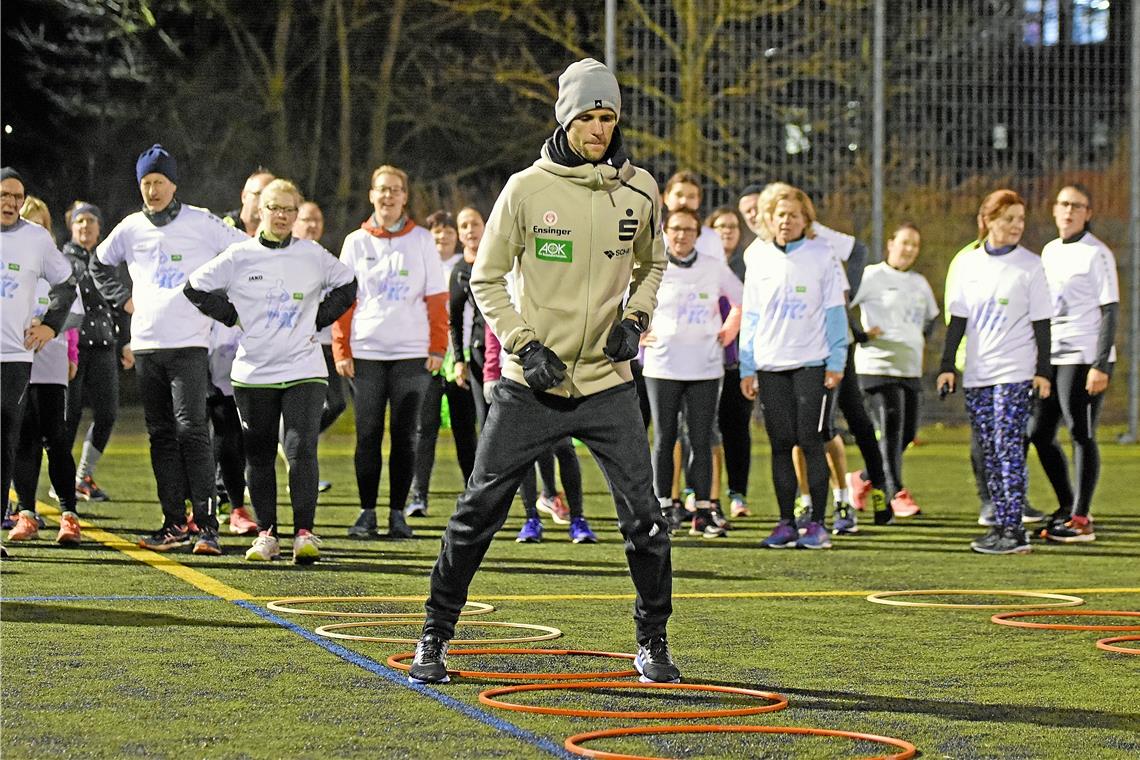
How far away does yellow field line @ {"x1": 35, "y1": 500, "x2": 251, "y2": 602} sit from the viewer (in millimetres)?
8289

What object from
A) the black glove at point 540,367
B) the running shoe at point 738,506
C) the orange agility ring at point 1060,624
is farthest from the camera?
the running shoe at point 738,506

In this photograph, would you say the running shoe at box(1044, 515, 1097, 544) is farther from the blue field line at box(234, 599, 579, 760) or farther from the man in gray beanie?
the man in gray beanie

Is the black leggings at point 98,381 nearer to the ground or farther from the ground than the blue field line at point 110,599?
farther from the ground

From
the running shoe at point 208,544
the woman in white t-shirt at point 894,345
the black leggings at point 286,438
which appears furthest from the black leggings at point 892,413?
the running shoe at point 208,544

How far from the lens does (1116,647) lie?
274 inches

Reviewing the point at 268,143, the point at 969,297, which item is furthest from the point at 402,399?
the point at 268,143

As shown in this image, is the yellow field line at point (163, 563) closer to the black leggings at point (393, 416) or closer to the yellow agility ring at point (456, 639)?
the yellow agility ring at point (456, 639)

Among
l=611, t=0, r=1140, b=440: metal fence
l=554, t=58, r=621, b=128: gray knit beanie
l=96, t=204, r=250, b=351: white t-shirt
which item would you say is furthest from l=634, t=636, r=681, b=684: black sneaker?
l=611, t=0, r=1140, b=440: metal fence

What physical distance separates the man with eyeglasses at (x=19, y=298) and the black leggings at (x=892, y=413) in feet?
17.6

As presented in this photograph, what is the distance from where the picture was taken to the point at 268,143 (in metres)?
28.6

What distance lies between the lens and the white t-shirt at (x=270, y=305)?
30.2ft

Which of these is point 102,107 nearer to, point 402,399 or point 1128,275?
point 1128,275

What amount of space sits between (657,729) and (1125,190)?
16.5 metres

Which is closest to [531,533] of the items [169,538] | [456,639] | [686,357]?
[686,357]
